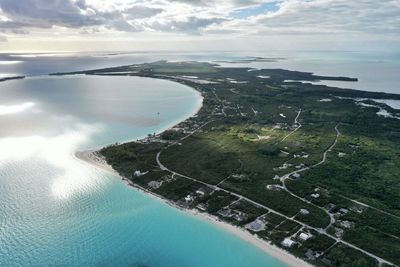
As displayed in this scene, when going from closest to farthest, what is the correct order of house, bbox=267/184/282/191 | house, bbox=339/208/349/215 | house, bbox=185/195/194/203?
house, bbox=339/208/349/215, house, bbox=185/195/194/203, house, bbox=267/184/282/191

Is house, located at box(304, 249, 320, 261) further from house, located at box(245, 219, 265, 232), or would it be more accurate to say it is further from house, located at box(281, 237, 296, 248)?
house, located at box(245, 219, 265, 232)

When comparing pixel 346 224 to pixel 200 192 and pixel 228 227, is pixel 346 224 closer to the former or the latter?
pixel 228 227

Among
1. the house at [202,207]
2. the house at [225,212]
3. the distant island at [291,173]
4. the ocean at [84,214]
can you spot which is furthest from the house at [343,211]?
the house at [202,207]

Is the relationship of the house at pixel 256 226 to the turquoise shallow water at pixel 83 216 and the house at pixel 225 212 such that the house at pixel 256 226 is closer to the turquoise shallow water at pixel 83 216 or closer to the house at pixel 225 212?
the turquoise shallow water at pixel 83 216

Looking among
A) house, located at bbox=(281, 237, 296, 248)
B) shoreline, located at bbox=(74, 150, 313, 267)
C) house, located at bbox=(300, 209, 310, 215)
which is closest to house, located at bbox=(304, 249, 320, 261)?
shoreline, located at bbox=(74, 150, 313, 267)

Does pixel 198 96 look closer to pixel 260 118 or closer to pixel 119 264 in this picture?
pixel 260 118

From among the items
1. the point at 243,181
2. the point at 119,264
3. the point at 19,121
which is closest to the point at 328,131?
the point at 243,181

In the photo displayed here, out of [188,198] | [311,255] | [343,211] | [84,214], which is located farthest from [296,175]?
[84,214]
